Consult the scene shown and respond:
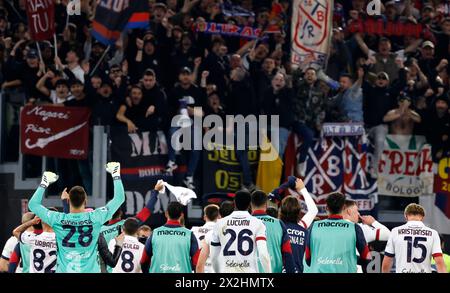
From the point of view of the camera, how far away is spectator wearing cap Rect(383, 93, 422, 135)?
74.2 ft

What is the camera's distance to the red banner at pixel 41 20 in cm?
2272

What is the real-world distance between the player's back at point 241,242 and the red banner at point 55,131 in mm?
7363

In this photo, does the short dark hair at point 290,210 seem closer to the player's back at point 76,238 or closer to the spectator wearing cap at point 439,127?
the player's back at point 76,238

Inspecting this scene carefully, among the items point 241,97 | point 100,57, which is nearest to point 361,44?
point 241,97

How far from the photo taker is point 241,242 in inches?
615

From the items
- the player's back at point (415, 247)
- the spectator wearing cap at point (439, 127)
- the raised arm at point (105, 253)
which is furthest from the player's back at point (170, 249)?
the spectator wearing cap at point (439, 127)

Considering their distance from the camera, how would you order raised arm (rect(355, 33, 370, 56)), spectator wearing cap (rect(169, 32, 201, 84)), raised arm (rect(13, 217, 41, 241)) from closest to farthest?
raised arm (rect(13, 217, 41, 241))
spectator wearing cap (rect(169, 32, 201, 84))
raised arm (rect(355, 33, 370, 56))

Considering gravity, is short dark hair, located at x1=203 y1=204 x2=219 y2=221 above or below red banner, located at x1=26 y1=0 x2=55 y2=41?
below

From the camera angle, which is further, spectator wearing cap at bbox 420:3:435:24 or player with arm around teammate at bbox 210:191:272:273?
spectator wearing cap at bbox 420:3:435:24

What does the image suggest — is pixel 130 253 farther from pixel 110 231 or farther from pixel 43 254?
pixel 43 254

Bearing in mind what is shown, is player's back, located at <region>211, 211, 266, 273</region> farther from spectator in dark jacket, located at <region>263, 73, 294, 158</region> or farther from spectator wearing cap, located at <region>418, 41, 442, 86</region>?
spectator wearing cap, located at <region>418, 41, 442, 86</region>

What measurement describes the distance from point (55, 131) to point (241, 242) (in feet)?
26.2

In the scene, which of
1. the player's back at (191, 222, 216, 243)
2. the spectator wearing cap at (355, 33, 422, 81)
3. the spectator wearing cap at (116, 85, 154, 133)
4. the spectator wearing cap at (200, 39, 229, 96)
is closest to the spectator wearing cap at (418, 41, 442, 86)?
the spectator wearing cap at (355, 33, 422, 81)

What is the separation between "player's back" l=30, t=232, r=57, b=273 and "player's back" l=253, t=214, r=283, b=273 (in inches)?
118
